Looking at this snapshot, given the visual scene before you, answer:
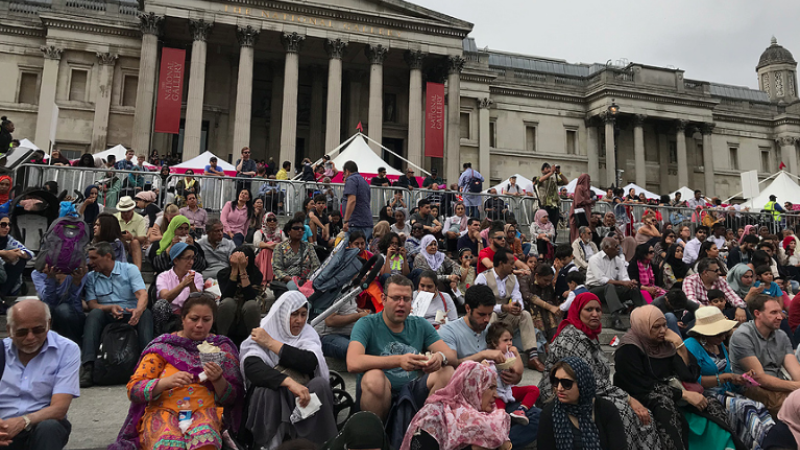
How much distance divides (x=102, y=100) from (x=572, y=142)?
31420 mm

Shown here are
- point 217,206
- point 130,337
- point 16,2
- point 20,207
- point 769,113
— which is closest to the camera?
point 130,337

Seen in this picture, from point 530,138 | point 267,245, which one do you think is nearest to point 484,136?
point 530,138

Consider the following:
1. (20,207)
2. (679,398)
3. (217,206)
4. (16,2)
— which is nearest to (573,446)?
(679,398)

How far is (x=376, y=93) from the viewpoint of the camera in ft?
95.1

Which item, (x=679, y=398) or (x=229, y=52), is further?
(x=229, y=52)

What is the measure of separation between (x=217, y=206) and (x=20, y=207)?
5.70 metres

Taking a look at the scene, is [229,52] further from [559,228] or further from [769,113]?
[769,113]

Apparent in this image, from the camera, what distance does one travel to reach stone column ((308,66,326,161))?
31516mm

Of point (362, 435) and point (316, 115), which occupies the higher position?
point (316, 115)

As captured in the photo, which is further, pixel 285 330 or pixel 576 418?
pixel 285 330

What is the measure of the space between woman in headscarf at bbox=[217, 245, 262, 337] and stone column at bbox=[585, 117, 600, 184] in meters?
38.1

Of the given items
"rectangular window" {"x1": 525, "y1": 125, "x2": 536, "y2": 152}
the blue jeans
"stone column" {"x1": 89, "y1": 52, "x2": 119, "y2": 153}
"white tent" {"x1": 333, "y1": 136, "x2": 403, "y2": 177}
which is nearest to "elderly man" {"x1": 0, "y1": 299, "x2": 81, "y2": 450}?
the blue jeans

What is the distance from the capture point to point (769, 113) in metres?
46.8

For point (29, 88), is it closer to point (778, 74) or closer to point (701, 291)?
point (701, 291)
